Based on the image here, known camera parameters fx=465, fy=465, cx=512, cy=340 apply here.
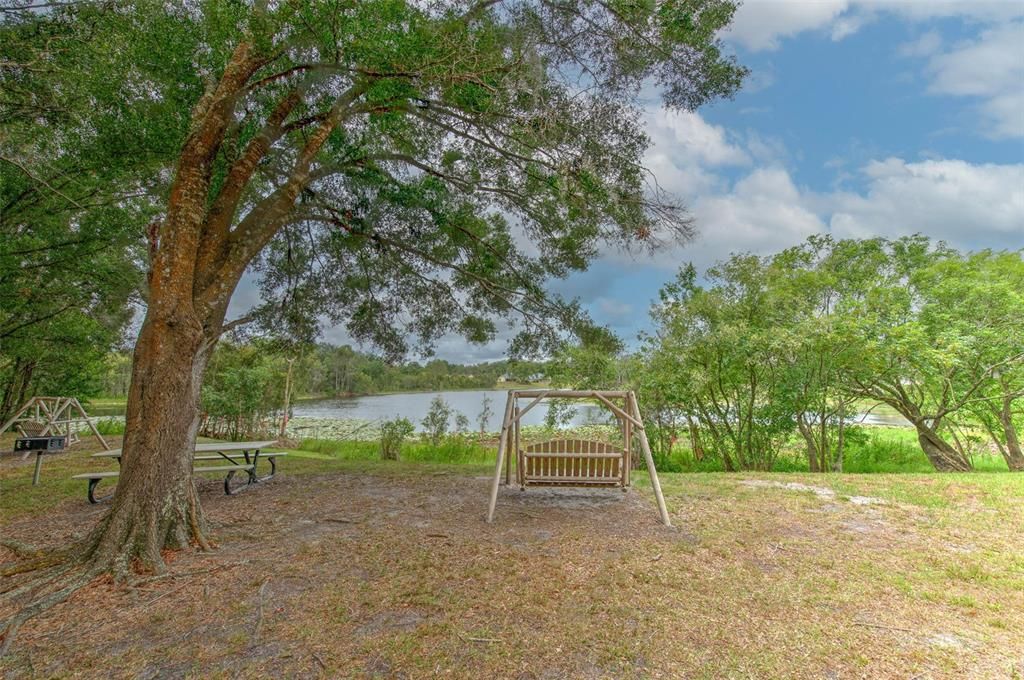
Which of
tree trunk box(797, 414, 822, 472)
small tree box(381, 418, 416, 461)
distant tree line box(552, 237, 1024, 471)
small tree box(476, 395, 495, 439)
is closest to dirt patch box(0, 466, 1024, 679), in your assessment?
distant tree line box(552, 237, 1024, 471)

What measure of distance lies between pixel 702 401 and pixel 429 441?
7037mm

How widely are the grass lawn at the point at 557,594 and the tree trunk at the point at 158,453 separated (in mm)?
277

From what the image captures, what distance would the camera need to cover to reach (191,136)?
156 inches

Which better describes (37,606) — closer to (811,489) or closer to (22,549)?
Answer: (22,549)

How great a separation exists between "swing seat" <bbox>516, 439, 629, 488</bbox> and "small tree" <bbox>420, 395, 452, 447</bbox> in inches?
310

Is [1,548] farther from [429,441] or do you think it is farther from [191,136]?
[429,441]

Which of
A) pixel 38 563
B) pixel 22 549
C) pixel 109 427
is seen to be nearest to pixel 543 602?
pixel 38 563

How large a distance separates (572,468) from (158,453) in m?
3.70

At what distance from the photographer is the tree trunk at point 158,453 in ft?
11.3

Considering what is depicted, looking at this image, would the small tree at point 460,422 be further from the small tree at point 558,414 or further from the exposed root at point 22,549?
the exposed root at point 22,549

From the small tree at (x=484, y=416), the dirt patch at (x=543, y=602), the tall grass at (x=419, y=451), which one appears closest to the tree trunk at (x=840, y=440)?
the dirt patch at (x=543, y=602)

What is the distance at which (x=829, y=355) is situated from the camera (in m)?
9.02

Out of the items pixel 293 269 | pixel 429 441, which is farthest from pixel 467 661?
pixel 429 441

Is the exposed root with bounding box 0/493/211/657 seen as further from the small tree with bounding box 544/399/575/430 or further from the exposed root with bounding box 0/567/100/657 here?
the small tree with bounding box 544/399/575/430
